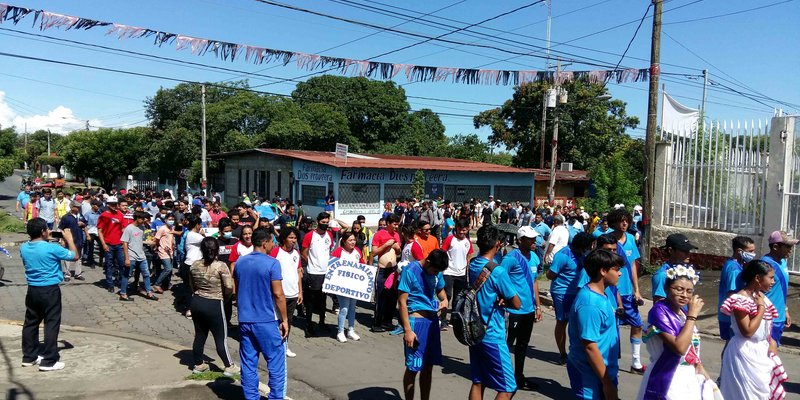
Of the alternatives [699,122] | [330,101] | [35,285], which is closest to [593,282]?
[35,285]

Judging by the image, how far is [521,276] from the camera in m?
5.46

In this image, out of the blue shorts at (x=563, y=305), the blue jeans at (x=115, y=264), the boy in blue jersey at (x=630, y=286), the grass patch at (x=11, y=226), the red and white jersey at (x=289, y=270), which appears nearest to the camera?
the blue shorts at (x=563, y=305)

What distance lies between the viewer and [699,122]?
1267 cm

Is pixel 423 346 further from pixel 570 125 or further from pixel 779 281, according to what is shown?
pixel 570 125

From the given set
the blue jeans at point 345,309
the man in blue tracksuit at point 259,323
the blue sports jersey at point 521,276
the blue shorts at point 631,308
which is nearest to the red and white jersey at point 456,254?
the blue jeans at point 345,309

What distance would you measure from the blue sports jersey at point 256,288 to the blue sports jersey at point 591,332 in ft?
8.50

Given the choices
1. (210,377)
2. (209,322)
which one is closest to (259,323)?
(209,322)

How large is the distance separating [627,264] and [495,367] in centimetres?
288

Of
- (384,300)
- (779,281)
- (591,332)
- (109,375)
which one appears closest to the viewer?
(591,332)


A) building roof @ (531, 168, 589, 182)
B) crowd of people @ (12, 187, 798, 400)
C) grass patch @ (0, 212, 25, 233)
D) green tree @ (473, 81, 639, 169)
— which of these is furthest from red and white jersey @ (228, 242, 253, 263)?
green tree @ (473, 81, 639, 169)

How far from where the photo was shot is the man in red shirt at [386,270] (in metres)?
8.60

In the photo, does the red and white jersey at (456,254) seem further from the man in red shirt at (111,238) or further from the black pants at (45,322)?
the man in red shirt at (111,238)

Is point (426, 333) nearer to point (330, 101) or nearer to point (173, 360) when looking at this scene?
point (173, 360)

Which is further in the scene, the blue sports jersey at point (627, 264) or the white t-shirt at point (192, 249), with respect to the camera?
the white t-shirt at point (192, 249)
